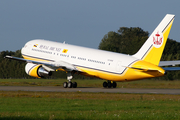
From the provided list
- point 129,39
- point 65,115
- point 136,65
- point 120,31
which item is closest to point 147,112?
point 65,115

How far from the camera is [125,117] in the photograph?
59.6ft

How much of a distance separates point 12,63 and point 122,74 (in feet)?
207

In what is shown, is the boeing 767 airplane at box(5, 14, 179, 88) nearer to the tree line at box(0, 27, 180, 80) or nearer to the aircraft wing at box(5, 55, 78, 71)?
the aircraft wing at box(5, 55, 78, 71)

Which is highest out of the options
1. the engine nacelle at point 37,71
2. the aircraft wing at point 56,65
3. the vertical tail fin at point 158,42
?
the vertical tail fin at point 158,42

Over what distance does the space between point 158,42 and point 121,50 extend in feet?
306

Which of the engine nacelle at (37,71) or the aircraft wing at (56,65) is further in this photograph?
the engine nacelle at (37,71)

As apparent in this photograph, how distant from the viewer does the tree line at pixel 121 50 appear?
79725 mm

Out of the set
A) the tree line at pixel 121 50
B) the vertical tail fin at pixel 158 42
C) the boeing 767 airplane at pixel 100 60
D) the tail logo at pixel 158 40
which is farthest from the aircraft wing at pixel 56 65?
the tree line at pixel 121 50

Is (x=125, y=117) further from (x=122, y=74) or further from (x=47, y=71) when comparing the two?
(x=47, y=71)

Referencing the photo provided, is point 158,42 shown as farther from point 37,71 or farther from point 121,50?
point 121,50

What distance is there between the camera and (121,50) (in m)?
133

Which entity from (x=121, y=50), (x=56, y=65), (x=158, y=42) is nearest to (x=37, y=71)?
(x=56, y=65)

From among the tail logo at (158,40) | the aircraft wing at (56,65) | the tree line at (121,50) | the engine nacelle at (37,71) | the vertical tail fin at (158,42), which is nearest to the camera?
the vertical tail fin at (158,42)

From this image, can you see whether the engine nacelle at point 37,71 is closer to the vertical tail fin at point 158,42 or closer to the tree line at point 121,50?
the vertical tail fin at point 158,42
